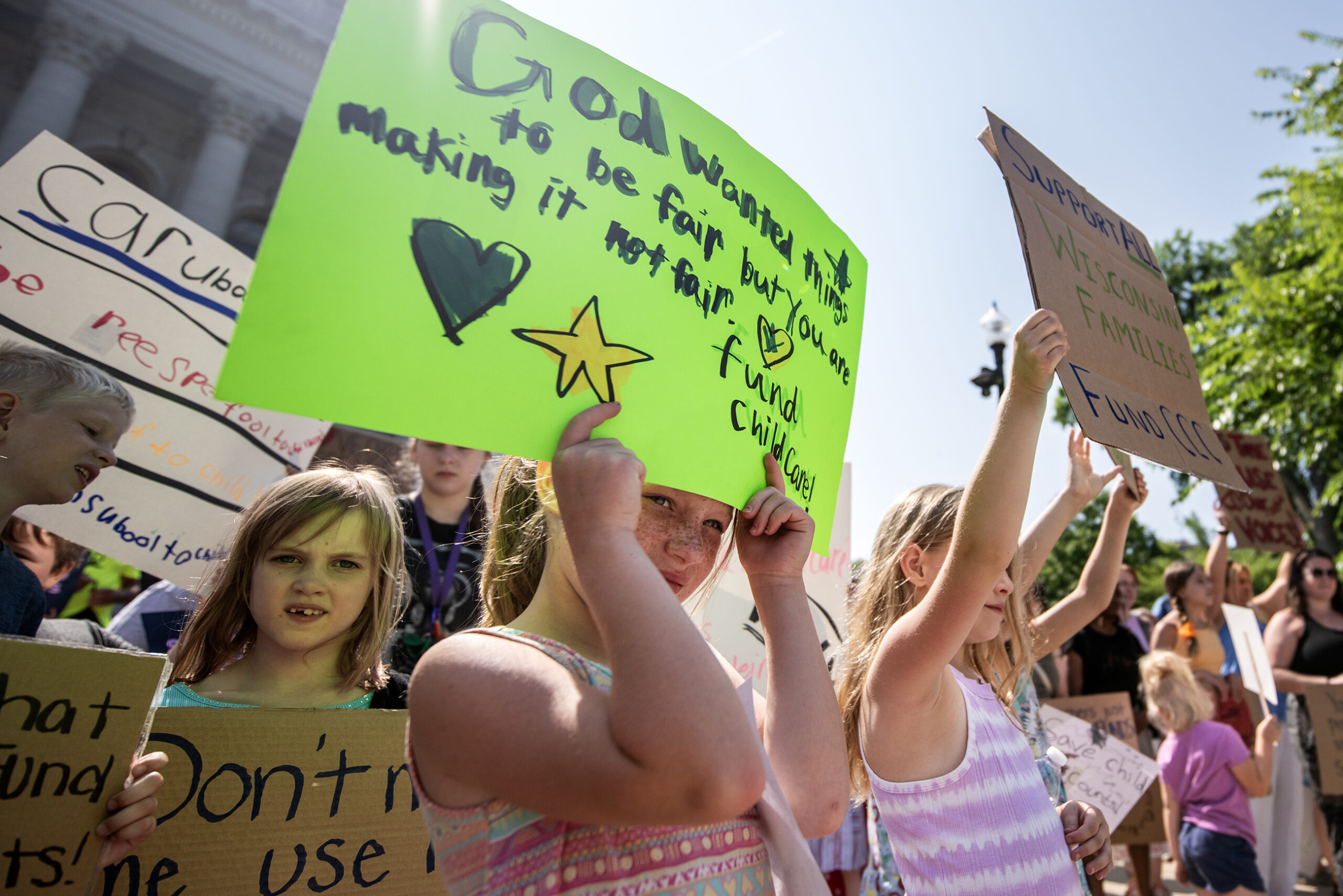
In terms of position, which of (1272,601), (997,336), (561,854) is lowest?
(561,854)

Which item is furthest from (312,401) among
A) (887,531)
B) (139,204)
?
(139,204)

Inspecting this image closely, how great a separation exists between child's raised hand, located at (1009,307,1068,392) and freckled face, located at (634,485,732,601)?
654 millimetres

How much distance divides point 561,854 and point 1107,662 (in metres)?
5.01

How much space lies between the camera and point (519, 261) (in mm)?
1139

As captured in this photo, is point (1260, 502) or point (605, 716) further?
point (1260, 502)

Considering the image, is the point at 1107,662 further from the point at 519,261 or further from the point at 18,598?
the point at 18,598

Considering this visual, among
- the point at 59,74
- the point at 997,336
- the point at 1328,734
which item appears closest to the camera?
the point at 1328,734

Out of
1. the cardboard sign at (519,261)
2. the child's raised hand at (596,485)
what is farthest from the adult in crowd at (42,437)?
the child's raised hand at (596,485)

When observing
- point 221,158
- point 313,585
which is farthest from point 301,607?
point 221,158

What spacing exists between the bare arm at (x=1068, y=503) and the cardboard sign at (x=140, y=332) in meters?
2.45

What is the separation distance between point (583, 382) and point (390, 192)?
350 mm

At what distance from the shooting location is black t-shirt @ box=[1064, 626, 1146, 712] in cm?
501

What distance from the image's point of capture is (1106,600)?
2.65 metres

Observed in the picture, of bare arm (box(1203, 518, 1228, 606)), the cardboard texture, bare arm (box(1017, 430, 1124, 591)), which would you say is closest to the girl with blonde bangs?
bare arm (box(1017, 430, 1124, 591))
